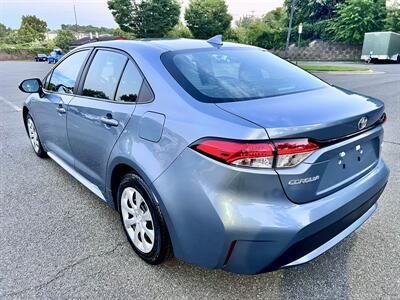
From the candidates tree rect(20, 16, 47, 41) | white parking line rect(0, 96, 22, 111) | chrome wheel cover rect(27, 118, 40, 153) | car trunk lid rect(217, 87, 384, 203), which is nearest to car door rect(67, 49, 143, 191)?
car trunk lid rect(217, 87, 384, 203)

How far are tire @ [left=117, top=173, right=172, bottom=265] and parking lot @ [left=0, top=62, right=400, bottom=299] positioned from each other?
128 millimetres

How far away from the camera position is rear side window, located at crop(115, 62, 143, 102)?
2389mm

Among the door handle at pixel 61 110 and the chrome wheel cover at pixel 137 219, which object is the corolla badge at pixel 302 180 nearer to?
the chrome wheel cover at pixel 137 219

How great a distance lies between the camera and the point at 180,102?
203cm

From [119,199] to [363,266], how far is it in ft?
6.19

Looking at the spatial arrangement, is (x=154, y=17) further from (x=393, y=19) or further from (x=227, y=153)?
(x=227, y=153)

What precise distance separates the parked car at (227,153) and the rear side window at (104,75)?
0.04 ft

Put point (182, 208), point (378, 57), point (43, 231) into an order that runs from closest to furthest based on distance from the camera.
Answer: point (182, 208) → point (43, 231) → point (378, 57)

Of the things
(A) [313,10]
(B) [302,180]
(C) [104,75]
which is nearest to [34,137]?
(C) [104,75]

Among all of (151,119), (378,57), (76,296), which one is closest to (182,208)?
(151,119)

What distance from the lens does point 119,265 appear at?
2.46 m

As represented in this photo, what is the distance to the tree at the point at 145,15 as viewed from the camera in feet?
145

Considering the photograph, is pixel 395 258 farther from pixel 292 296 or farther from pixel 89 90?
pixel 89 90

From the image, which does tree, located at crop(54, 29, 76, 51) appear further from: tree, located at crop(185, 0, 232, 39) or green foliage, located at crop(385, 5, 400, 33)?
green foliage, located at crop(385, 5, 400, 33)
